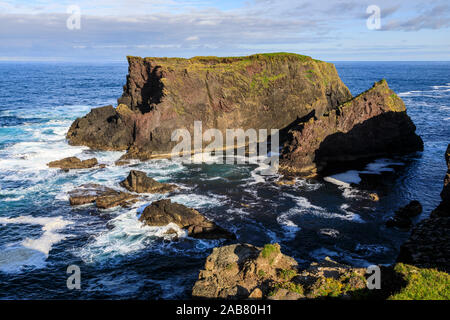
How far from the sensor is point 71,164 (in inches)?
1836

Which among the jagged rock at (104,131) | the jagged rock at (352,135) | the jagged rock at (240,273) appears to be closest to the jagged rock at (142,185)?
the jagged rock at (352,135)

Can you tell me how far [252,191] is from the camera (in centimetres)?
3994

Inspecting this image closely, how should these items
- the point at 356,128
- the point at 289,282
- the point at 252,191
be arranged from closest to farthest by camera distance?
the point at 289,282 < the point at 252,191 < the point at 356,128

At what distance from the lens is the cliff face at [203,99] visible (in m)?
55.0

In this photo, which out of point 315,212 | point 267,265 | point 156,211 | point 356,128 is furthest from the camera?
point 356,128

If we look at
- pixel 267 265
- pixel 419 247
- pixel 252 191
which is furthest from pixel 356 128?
pixel 267 265

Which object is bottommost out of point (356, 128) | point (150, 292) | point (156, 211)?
point (150, 292)

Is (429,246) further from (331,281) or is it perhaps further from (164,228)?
(164,228)

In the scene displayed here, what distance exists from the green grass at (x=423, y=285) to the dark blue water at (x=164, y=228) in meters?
9.11

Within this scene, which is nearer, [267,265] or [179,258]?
[267,265]

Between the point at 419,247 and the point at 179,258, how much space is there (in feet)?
56.1

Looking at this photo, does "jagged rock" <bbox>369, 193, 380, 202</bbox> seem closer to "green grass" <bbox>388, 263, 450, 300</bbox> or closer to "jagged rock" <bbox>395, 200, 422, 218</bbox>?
"jagged rock" <bbox>395, 200, 422, 218</bbox>

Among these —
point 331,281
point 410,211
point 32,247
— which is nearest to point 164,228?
point 32,247
